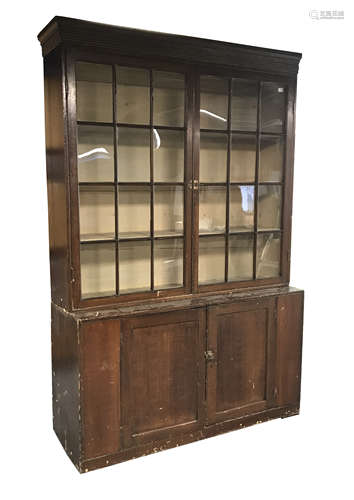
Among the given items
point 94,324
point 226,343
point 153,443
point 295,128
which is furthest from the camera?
point 295,128

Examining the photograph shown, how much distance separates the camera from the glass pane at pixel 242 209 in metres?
2.94

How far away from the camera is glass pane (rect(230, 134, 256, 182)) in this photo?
2.92 meters

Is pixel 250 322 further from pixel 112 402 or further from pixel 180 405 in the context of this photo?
pixel 112 402

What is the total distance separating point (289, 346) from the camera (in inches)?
119

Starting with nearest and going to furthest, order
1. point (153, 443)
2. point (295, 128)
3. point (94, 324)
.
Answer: point (94, 324) → point (153, 443) → point (295, 128)

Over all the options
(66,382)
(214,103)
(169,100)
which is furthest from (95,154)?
(66,382)

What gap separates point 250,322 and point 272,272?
1.27 feet

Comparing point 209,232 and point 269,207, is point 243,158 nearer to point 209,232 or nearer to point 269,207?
point 269,207

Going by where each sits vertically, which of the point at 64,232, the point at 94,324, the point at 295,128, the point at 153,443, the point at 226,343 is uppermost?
the point at 295,128

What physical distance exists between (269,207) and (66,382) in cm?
Result: 156

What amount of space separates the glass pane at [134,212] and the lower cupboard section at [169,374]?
1.53ft

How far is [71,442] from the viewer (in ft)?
8.39

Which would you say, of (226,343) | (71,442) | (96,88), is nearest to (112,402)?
(71,442)

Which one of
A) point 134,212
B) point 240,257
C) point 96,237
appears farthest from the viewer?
point 240,257
